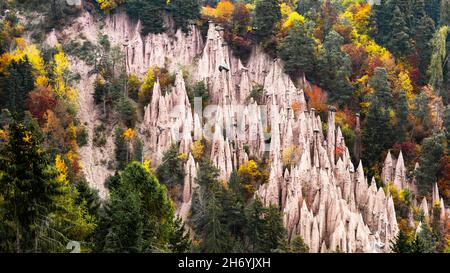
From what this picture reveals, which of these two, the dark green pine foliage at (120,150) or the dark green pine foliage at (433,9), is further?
the dark green pine foliage at (433,9)

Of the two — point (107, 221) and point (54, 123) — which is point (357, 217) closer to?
point (107, 221)

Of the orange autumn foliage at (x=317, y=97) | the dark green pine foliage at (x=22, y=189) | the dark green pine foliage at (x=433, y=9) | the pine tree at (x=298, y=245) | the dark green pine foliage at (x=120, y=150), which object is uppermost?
the dark green pine foliage at (x=433, y=9)

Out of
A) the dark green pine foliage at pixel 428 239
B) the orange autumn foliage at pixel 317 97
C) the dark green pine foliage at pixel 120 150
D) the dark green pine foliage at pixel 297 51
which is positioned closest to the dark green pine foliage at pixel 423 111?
the orange autumn foliage at pixel 317 97

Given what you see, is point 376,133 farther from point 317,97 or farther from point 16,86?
point 16,86

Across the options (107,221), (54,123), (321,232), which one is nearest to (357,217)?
(321,232)

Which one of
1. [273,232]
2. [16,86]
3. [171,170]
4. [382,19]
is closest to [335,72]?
[382,19]

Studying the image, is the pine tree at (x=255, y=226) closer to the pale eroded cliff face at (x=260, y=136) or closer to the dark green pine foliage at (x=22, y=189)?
the pale eroded cliff face at (x=260, y=136)

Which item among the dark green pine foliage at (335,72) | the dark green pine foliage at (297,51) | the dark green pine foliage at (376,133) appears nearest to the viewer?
the dark green pine foliage at (376,133)
